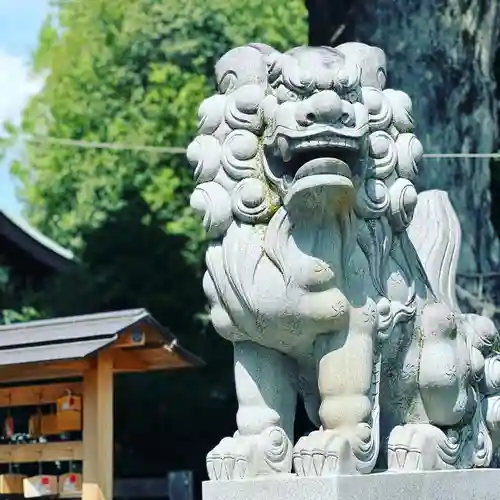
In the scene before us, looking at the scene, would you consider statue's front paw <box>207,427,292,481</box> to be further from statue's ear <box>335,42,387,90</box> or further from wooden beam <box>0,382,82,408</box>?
wooden beam <box>0,382,82,408</box>

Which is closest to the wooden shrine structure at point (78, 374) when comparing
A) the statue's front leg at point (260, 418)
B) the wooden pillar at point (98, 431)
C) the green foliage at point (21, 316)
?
the wooden pillar at point (98, 431)

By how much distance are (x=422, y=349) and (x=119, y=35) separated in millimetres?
16806

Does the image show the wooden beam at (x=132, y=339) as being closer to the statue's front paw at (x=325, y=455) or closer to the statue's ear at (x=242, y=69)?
the statue's ear at (x=242, y=69)

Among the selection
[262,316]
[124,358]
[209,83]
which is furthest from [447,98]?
[209,83]

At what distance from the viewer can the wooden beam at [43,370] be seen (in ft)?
21.0

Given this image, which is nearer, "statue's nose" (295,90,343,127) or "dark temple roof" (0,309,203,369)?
"statue's nose" (295,90,343,127)

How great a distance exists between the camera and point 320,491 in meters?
3.40

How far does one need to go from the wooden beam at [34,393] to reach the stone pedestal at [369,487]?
10.4 ft

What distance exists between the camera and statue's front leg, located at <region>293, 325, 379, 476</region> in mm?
3461

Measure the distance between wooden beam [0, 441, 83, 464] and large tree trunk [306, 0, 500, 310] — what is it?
2.79 meters

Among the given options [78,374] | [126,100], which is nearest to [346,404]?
[78,374]

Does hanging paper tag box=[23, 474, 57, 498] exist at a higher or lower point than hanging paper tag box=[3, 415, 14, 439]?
lower

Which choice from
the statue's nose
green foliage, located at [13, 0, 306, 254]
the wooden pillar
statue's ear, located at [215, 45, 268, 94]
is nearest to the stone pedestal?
the statue's nose

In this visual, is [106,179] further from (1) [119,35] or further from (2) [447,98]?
(2) [447,98]
